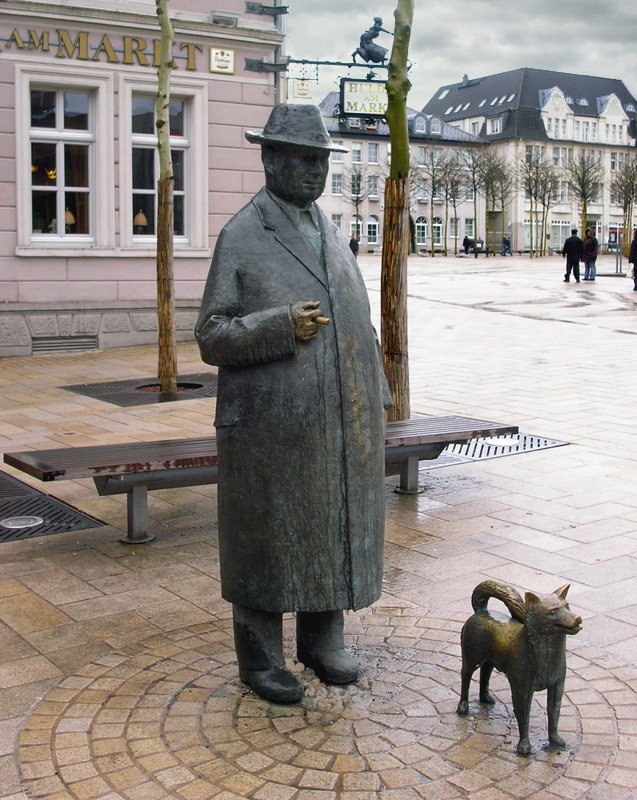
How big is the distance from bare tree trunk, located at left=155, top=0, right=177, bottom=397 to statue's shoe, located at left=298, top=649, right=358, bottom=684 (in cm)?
796

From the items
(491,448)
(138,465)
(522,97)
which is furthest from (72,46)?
(522,97)

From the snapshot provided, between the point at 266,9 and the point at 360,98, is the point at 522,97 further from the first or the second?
the point at 266,9

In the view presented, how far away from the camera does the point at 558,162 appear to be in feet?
327

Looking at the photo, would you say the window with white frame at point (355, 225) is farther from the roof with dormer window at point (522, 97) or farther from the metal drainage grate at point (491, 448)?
the metal drainage grate at point (491, 448)

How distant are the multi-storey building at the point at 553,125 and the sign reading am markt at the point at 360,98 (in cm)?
5685

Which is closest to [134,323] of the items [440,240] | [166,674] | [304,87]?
[304,87]

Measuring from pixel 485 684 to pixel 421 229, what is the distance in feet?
293

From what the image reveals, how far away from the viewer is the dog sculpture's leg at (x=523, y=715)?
3.49m

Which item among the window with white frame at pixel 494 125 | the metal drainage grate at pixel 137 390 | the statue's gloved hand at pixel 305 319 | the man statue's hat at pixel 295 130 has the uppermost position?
the window with white frame at pixel 494 125

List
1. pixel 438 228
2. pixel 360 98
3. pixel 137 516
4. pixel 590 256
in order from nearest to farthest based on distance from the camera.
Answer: pixel 137 516 → pixel 360 98 → pixel 590 256 → pixel 438 228

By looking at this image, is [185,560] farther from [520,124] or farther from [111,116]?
[520,124]

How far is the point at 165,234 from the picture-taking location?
11.7 meters

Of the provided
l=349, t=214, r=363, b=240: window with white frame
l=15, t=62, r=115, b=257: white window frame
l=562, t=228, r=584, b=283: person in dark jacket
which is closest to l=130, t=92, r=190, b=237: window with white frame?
l=15, t=62, r=115, b=257: white window frame

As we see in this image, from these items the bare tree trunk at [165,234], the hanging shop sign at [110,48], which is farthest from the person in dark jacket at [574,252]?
the bare tree trunk at [165,234]
